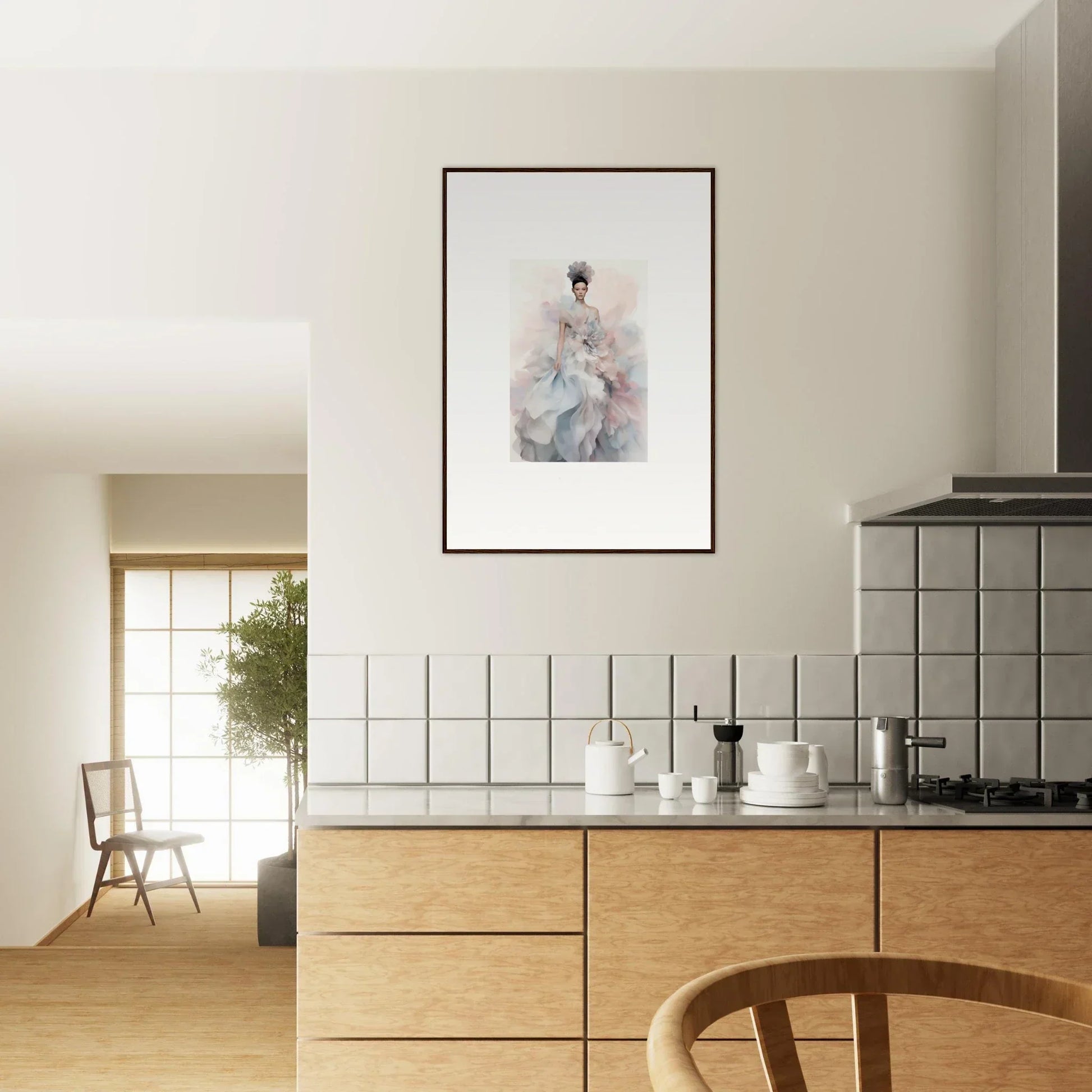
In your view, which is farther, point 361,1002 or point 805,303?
point 805,303

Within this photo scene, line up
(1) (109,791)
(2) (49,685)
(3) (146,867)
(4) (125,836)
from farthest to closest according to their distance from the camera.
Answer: (1) (109,791)
(3) (146,867)
(4) (125,836)
(2) (49,685)

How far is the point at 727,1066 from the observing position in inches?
84.5

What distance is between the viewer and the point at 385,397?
269cm

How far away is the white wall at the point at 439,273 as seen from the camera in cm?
268

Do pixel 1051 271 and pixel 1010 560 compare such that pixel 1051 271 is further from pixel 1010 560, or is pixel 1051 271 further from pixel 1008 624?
pixel 1008 624

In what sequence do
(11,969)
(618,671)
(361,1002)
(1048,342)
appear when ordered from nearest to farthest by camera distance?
(361,1002) < (1048,342) < (618,671) < (11,969)

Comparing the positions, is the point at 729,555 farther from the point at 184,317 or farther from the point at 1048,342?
the point at 184,317

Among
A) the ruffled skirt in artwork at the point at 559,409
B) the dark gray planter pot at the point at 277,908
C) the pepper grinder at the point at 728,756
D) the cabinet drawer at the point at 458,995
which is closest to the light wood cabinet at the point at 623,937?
the cabinet drawer at the point at 458,995

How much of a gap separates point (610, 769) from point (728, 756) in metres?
0.31

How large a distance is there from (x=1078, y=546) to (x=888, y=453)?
53cm

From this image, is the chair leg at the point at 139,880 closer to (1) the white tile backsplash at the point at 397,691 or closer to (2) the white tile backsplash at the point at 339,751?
(2) the white tile backsplash at the point at 339,751

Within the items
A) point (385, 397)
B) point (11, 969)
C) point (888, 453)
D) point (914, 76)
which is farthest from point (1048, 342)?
point (11, 969)

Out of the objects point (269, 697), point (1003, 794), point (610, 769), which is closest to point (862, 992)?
point (610, 769)

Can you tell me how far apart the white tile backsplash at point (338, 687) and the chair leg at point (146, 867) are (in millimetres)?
4517
